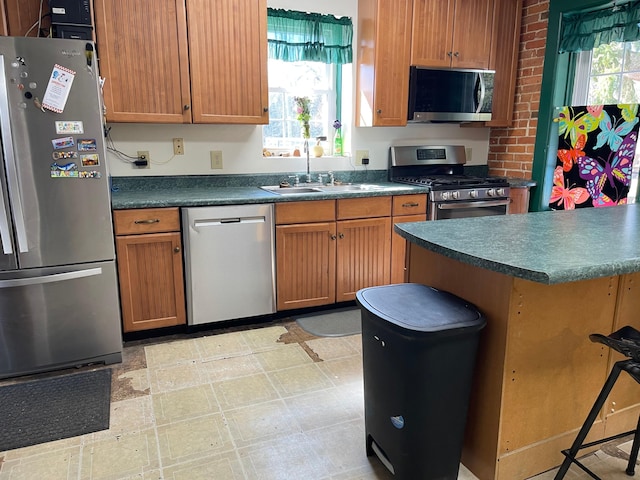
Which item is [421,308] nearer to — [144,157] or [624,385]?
[624,385]

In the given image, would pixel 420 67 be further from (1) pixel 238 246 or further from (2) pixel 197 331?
(2) pixel 197 331

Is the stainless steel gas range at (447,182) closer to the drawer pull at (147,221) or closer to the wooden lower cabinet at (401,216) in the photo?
the wooden lower cabinet at (401,216)

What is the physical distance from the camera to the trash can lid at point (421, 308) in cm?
144

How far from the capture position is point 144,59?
A: 2750 mm

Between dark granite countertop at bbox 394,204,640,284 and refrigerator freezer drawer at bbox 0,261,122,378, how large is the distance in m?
1.67

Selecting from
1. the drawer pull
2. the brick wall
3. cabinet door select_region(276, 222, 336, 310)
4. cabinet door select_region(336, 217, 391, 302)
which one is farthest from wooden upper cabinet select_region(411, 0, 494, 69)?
the drawer pull

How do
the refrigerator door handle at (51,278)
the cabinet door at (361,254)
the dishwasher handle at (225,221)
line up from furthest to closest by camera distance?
the cabinet door at (361,254) < the dishwasher handle at (225,221) < the refrigerator door handle at (51,278)

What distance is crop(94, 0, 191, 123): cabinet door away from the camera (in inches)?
104

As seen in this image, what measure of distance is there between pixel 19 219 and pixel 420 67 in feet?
9.34

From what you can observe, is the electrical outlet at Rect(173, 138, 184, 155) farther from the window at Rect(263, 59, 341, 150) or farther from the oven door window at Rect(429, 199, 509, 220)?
the oven door window at Rect(429, 199, 509, 220)

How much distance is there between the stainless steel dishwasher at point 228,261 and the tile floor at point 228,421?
246mm

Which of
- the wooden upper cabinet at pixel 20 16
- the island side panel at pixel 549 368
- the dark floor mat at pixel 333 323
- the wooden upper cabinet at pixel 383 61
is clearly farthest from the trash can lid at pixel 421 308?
the wooden upper cabinet at pixel 20 16

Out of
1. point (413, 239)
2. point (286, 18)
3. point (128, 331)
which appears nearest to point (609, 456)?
point (413, 239)

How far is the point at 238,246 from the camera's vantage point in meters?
2.90
